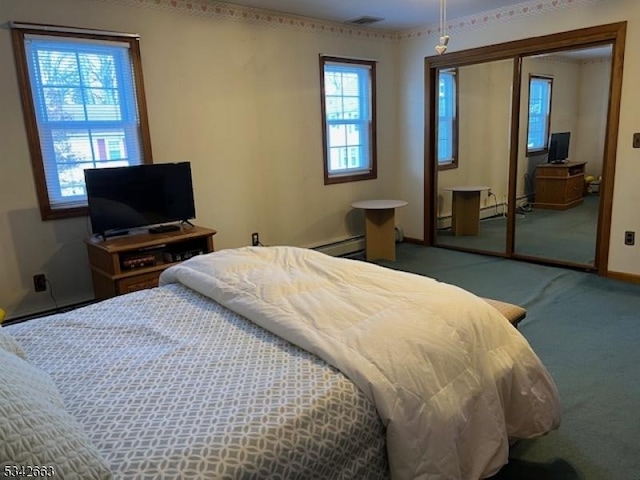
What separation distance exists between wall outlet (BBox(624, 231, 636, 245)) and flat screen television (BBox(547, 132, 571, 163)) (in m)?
0.86

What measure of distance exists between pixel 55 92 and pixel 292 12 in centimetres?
218

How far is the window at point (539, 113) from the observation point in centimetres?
422

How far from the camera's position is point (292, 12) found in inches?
166

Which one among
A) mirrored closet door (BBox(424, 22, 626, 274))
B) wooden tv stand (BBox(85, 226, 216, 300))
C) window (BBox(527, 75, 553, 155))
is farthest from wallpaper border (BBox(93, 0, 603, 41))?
wooden tv stand (BBox(85, 226, 216, 300))

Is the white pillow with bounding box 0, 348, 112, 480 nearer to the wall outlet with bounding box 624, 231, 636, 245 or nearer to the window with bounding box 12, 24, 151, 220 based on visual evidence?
the window with bounding box 12, 24, 151, 220

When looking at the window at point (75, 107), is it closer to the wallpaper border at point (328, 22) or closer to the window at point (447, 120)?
the wallpaper border at point (328, 22)

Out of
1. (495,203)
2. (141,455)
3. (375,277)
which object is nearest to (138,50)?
(375,277)

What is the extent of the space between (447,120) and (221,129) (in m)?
2.55

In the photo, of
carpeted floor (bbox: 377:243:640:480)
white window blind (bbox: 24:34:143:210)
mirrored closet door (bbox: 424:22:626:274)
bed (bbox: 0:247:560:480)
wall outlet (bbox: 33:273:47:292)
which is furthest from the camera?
Answer: mirrored closet door (bbox: 424:22:626:274)

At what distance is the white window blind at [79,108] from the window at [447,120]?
320 cm

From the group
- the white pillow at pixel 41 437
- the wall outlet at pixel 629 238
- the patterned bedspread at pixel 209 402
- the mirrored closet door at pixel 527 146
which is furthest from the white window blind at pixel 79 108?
the wall outlet at pixel 629 238

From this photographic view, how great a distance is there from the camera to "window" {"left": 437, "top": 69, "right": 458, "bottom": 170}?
494cm

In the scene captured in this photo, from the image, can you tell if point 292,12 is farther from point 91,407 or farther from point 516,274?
point 91,407

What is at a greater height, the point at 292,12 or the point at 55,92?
the point at 292,12
